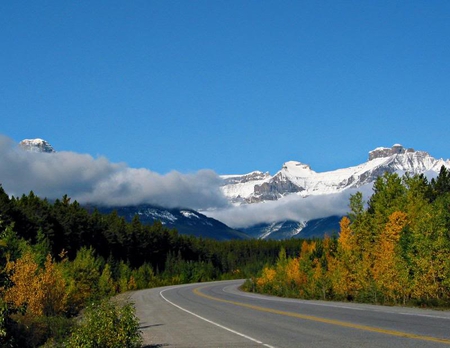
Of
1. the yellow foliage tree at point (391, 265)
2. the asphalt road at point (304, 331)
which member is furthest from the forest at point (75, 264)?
the yellow foliage tree at point (391, 265)

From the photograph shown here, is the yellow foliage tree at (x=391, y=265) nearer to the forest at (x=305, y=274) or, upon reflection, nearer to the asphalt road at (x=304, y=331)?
the forest at (x=305, y=274)

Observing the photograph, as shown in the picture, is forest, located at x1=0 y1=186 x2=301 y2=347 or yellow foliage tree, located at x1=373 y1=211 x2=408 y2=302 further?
yellow foliage tree, located at x1=373 y1=211 x2=408 y2=302

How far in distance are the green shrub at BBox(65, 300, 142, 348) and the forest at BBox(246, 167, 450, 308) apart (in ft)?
59.1

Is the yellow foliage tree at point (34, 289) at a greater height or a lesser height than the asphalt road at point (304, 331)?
greater

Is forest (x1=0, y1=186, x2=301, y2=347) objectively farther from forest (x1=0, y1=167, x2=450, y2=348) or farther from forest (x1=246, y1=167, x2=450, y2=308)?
forest (x1=246, y1=167, x2=450, y2=308)

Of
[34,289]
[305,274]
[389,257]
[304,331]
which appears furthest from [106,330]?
[305,274]

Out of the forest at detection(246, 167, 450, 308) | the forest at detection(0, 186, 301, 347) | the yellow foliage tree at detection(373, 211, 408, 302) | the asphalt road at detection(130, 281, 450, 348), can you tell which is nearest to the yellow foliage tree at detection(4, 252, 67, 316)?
the forest at detection(0, 186, 301, 347)

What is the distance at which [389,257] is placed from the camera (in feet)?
113

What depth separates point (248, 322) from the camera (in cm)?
2225

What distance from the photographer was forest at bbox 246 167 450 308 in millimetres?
30375

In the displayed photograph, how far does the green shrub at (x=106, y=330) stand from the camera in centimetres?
1407

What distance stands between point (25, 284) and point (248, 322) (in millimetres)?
11286

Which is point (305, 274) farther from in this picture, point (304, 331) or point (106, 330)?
point (106, 330)

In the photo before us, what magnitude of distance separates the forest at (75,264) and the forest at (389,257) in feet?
54.5
